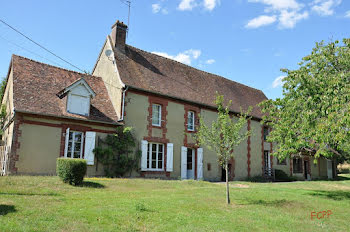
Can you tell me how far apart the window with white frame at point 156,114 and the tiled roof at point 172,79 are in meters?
0.86

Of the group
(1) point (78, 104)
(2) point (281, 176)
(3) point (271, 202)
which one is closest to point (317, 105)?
(3) point (271, 202)

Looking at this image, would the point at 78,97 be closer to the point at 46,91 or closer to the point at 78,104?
the point at 78,104

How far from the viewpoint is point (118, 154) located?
550 inches

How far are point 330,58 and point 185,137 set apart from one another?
8.29 m

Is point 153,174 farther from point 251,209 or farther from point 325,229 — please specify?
point 325,229

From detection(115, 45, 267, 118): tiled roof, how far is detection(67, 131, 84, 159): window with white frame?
333cm

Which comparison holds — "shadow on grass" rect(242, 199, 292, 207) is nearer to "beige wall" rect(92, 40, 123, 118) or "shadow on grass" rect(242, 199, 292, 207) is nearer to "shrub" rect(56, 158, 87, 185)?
"shrub" rect(56, 158, 87, 185)

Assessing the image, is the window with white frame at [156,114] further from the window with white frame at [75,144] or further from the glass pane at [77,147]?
the glass pane at [77,147]

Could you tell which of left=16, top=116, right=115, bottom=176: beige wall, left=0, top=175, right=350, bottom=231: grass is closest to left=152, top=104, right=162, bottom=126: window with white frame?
left=16, top=116, right=115, bottom=176: beige wall

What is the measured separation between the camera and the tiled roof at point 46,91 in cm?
1243

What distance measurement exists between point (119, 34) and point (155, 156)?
285 inches

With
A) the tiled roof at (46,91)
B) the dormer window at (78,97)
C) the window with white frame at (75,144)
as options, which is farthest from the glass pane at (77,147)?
the dormer window at (78,97)

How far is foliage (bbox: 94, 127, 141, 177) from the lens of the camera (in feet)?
44.3

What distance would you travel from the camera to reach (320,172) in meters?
26.8
